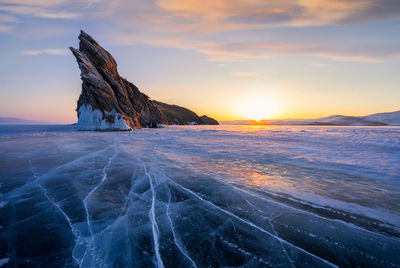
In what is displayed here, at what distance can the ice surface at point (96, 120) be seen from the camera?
Result: 92.2ft

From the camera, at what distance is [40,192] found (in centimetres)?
357

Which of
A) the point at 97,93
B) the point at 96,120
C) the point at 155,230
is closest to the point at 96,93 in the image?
the point at 97,93

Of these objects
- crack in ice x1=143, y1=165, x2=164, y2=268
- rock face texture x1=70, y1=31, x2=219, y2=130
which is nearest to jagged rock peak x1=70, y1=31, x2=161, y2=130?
rock face texture x1=70, y1=31, x2=219, y2=130

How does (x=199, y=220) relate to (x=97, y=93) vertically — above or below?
below

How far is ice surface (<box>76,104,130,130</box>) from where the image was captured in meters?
28.1

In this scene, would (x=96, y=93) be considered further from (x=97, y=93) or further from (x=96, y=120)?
(x=96, y=120)

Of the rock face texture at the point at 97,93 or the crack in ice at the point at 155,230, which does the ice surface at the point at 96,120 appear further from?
the crack in ice at the point at 155,230

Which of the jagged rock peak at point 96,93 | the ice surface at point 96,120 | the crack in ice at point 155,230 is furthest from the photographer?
the ice surface at point 96,120

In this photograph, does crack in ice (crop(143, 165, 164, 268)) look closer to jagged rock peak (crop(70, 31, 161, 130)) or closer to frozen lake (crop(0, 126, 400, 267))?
frozen lake (crop(0, 126, 400, 267))

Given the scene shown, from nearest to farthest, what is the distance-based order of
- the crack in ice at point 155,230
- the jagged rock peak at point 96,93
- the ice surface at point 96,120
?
the crack in ice at point 155,230 → the jagged rock peak at point 96,93 → the ice surface at point 96,120

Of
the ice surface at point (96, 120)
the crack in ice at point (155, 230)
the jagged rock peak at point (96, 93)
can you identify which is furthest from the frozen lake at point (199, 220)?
the jagged rock peak at point (96, 93)

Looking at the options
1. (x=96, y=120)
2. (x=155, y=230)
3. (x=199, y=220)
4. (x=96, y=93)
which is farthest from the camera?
(x=96, y=120)

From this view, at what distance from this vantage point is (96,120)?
92.3 feet

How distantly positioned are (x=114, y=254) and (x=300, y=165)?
19.6ft
